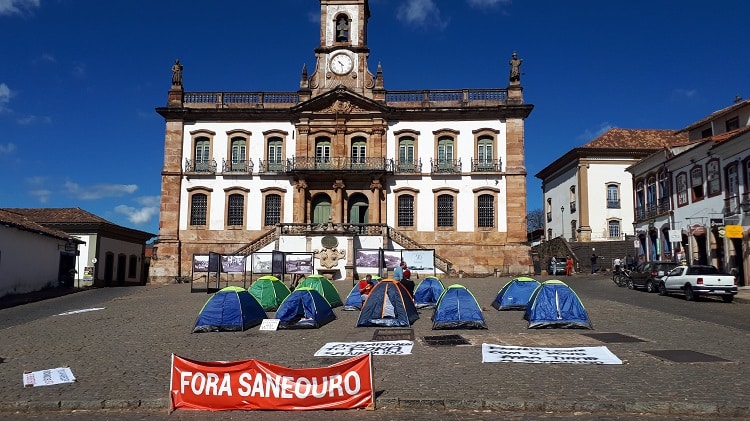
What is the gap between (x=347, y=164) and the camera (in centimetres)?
3688

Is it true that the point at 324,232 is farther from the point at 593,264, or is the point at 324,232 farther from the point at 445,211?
the point at 593,264

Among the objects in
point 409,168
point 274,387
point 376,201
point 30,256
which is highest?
point 409,168

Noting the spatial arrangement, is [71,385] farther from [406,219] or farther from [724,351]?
[406,219]

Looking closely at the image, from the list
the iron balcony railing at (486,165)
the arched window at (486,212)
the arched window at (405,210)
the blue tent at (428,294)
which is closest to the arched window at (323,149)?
the arched window at (405,210)

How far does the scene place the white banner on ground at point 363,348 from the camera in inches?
451

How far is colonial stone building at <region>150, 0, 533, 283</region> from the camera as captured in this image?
36594 millimetres

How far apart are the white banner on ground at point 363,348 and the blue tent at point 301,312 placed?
2821 millimetres

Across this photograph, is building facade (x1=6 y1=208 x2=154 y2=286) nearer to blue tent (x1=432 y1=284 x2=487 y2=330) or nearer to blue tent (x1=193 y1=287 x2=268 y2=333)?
blue tent (x1=193 y1=287 x2=268 y2=333)

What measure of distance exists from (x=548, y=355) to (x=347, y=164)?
27039 millimetres

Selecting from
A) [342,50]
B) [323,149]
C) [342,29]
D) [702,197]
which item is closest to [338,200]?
[323,149]

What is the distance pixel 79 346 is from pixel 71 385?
412 cm

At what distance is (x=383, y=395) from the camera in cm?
816

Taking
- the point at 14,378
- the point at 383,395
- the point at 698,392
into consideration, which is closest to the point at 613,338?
the point at 698,392

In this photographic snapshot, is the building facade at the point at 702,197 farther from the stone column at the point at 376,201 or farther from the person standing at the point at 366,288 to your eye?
the person standing at the point at 366,288
